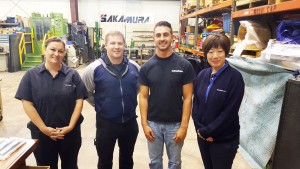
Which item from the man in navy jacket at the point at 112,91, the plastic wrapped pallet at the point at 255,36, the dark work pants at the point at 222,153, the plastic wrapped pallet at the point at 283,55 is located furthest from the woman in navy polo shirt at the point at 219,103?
the plastic wrapped pallet at the point at 255,36

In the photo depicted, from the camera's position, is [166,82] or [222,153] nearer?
[222,153]

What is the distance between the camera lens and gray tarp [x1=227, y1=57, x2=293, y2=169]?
2629mm

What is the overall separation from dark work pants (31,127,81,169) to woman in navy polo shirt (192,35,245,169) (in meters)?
1.08

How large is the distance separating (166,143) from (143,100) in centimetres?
44

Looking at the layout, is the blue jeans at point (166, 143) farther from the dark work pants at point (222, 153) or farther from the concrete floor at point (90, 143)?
the concrete floor at point (90, 143)

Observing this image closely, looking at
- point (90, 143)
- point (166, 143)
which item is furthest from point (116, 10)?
point (166, 143)

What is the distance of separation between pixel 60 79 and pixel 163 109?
881mm

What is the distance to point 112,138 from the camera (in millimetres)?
2188

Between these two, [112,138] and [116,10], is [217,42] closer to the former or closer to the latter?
[112,138]

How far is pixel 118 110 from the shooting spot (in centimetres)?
212

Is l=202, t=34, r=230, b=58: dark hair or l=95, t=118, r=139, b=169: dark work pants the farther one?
l=95, t=118, r=139, b=169: dark work pants

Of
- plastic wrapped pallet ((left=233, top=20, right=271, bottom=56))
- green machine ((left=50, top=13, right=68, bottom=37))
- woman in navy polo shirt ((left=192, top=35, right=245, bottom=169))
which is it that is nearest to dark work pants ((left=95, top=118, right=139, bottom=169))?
woman in navy polo shirt ((left=192, top=35, right=245, bottom=169))

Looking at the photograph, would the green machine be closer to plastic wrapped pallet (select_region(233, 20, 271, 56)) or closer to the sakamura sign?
the sakamura sign

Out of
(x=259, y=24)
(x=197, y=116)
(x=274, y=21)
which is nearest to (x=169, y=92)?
(x=197, y=116)
